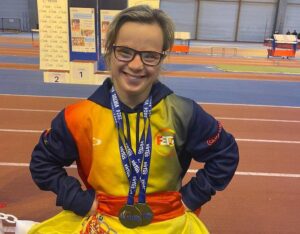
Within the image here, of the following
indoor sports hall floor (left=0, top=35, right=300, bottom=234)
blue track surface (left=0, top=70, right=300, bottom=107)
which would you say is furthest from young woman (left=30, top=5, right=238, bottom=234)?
blue track surface (left=0, top=70, right=300, bottom=107)

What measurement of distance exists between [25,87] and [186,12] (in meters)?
23.9

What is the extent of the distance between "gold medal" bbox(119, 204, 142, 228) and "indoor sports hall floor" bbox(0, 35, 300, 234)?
103cm

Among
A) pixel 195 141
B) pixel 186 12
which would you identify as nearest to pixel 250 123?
pixel 195 141

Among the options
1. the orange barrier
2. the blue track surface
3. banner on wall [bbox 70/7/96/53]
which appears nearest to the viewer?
banner on wall [bbox 70/7/96/53]

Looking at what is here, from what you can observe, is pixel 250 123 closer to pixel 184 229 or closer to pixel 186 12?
pixel 184 229

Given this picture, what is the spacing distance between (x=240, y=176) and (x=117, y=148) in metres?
3.21

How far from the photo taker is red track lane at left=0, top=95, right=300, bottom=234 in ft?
11.5

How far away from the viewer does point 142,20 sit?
62.0 inches

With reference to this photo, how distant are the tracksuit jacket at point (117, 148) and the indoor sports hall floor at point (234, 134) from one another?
727 mm

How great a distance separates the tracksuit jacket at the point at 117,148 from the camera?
1644 millimetres

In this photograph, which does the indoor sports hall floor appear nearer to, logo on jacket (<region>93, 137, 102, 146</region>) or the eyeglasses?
the eyeglasses

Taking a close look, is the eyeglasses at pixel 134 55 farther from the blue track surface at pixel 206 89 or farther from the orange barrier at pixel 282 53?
the orange barrier at pixel 282 53

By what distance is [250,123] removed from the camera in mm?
6984

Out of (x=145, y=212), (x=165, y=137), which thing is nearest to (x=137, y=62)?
(x=165, y=137)
